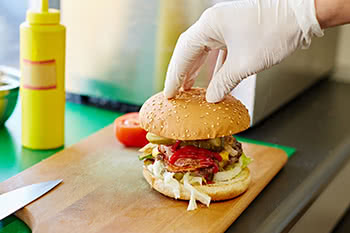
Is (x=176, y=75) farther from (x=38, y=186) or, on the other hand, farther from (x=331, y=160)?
(x=331, y=160)

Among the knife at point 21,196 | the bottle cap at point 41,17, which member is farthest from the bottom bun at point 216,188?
the bottle cap at point 41,17

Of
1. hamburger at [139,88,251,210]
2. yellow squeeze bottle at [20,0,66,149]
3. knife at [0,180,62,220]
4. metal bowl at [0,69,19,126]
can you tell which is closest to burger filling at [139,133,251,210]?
hamburger at [139,88,251,210]

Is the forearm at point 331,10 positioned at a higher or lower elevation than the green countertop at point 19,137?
higher

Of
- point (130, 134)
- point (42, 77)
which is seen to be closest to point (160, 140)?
point (130, 134)

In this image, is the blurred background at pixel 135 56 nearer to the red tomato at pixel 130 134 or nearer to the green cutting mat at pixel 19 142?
the green cutting mat at pixel 19 142

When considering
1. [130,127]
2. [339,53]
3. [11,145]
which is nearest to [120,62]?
[130,127]

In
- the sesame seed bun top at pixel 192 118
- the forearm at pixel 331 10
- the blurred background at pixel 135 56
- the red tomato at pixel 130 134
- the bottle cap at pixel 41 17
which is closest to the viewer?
the forearm at pixel 331 10

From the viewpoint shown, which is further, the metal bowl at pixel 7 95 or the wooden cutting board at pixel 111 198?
the metal bowl at pixel 7 95
